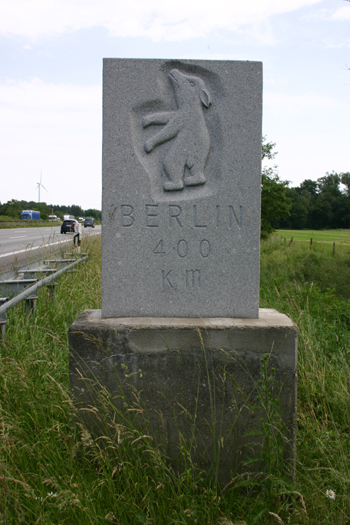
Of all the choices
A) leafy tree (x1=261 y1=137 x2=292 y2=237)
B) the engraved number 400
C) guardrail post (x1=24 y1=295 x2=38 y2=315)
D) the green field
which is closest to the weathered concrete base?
the engraved number 400

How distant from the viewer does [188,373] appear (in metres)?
1.96

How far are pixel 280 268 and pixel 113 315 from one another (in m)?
7.20

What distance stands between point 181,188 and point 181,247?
1.09 ft

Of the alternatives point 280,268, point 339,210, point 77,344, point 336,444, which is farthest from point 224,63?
point 339,210

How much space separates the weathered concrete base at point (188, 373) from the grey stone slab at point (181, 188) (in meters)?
0.20

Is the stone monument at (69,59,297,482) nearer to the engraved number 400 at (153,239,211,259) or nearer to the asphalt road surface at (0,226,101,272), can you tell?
the engraved number 400 at (153,239,211,259)

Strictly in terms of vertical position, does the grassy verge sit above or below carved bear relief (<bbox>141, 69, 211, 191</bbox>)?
below

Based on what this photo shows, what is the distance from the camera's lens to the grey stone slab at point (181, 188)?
6.84 feet

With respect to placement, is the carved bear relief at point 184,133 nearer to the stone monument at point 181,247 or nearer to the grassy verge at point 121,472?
the stone monument at point 181,247

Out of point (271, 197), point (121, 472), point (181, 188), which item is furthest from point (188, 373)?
point (271, 197)

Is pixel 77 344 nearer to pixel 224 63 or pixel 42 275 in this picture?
pixel 224 63

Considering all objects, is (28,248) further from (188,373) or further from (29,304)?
(188,373)

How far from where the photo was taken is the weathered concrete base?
195 cm

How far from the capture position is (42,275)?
475cm
